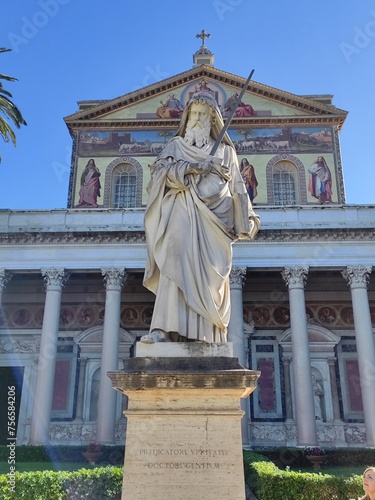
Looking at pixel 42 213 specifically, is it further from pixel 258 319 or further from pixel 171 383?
pixel 171 383

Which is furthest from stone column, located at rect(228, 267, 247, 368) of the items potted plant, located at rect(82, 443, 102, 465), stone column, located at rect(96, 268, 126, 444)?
potted plant, located at rect(82, 443, 102, 465)

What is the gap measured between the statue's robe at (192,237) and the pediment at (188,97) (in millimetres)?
23550

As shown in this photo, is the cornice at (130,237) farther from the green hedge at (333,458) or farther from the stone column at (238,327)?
the green hedge at (333,458)

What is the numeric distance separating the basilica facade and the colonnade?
0.05 m

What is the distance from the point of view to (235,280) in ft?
71.3

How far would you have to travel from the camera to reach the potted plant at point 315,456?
18.4 meters

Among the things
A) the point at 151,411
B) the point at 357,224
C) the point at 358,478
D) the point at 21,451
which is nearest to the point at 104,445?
the point at 21,451

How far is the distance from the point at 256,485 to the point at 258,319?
14580 mm

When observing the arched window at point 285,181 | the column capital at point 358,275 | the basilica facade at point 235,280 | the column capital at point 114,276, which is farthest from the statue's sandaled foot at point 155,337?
the arched window at point 285,181

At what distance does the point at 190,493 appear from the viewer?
149 inches

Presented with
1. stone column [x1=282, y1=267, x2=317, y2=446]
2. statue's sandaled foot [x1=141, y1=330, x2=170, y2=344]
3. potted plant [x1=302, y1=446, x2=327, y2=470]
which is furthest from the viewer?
stone column [x1=282, y1=267, x2=317, y2=446]

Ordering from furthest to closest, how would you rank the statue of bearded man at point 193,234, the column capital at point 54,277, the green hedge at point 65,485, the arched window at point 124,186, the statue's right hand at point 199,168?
1. the arched window at point 124,186
2. the column capital at point 54,277
3. the green hedge at point 65,485
4. the statue's right hand at point 199,168
5. the statue of bearded man at point 193,234

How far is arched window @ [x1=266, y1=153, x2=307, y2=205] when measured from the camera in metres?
26.8

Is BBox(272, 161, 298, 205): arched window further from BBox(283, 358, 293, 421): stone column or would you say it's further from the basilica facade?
BBox(283, 358, 293, 421): stone column
